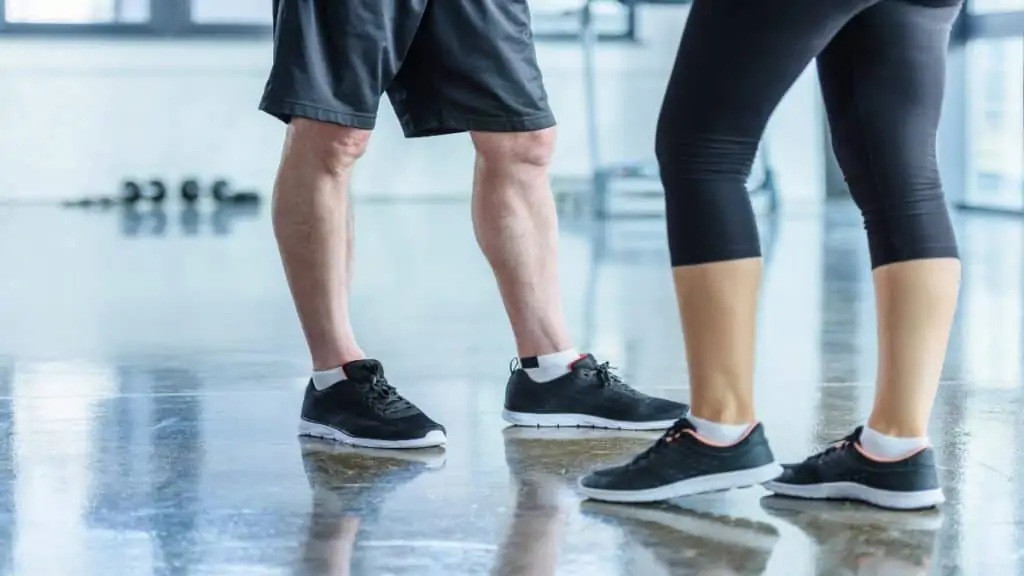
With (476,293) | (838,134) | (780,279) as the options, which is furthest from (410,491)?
(780,279)

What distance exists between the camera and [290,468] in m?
1.77

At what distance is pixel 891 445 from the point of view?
1560 mm

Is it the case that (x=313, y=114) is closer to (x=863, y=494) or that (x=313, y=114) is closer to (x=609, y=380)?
(x=609, y=380)

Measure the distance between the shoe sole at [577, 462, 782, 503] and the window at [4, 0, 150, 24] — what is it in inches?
258

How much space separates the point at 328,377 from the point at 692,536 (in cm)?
71

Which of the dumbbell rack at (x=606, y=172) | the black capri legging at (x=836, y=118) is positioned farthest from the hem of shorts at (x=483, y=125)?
the dumbbell rack at (x=606, y=172)

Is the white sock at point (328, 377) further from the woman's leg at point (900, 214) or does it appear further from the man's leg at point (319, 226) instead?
the woman's leg at point (900, 214)

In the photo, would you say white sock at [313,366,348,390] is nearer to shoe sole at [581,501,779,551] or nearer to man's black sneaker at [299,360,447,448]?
man's black sneaker at [299,360,447,448]

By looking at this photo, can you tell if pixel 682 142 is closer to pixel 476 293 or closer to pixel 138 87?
pixel 476 293

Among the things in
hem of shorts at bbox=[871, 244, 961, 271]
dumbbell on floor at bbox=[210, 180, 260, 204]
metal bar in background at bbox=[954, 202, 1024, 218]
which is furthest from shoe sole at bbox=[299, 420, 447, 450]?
dumbbell on floor at bbox=[210, 180, 260, 204]

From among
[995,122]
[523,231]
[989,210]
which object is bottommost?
[989,210]

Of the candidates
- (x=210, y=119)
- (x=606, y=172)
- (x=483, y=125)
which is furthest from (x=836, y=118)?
(x=210, y=119)

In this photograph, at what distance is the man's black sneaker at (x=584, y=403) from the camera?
201 centimetres

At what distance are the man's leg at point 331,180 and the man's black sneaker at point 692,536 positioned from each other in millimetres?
412
